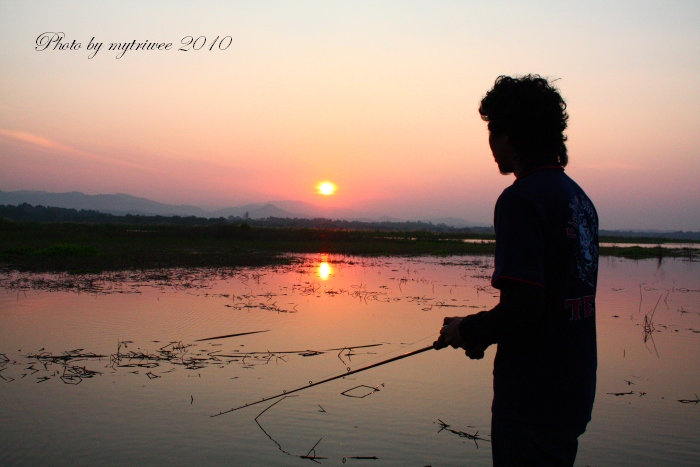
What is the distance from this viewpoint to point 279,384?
552 cm

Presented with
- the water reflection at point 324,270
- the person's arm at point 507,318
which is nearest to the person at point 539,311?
the person's arm at point 507,318

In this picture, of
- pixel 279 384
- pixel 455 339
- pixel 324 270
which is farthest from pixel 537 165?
pixel 324 270

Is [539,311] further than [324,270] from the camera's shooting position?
No

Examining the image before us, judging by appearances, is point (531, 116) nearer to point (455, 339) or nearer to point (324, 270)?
point (455, 339)

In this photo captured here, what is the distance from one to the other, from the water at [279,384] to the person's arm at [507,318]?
2498 mm

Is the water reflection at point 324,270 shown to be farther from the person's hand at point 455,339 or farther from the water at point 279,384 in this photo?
the person's hand at point 455,339

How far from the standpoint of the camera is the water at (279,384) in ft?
13.6

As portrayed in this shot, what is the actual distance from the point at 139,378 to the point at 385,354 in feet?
9.12

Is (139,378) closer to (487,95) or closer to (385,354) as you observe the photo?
(385,354)

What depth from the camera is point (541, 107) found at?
1897mm

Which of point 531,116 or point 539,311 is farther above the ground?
point 531,116

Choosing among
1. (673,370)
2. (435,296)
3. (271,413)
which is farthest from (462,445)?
(435,296)

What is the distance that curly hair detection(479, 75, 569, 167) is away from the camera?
1899 mm

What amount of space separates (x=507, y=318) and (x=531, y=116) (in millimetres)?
691
